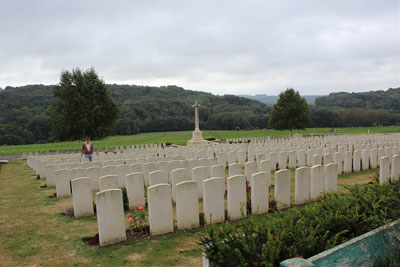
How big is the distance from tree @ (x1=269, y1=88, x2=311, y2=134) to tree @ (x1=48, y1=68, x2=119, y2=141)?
59.7 ft

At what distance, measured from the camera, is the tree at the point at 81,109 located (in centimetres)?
2517

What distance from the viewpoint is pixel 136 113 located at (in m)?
59.3

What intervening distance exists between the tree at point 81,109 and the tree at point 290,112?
1820cm

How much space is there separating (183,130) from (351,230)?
2283 inches

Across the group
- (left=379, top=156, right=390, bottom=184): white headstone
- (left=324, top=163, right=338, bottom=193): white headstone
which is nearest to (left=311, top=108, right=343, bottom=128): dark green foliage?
(left=379, top=156, right=390, bottom=184): white headstone

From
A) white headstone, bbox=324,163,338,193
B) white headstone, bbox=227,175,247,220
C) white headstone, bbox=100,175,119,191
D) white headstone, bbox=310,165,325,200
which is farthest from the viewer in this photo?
white headstone, bbox=324,163,338,193

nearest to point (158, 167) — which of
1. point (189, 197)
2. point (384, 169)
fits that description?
point (189, 197)

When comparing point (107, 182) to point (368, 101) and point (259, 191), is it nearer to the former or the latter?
point (259, 191)

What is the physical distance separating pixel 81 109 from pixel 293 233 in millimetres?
25622

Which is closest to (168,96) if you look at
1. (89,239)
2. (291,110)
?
(291,110)

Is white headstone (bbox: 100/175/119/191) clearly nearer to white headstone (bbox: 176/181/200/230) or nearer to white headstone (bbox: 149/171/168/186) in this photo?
white headstone (bbox: 149/171/168/186)

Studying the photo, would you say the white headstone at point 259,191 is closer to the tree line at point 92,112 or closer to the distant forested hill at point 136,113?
the tree line at point 92,112

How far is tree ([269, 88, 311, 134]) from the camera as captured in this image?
31.4 metres

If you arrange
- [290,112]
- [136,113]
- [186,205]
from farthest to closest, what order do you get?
[136,113]
[290,112]
[186,205]
